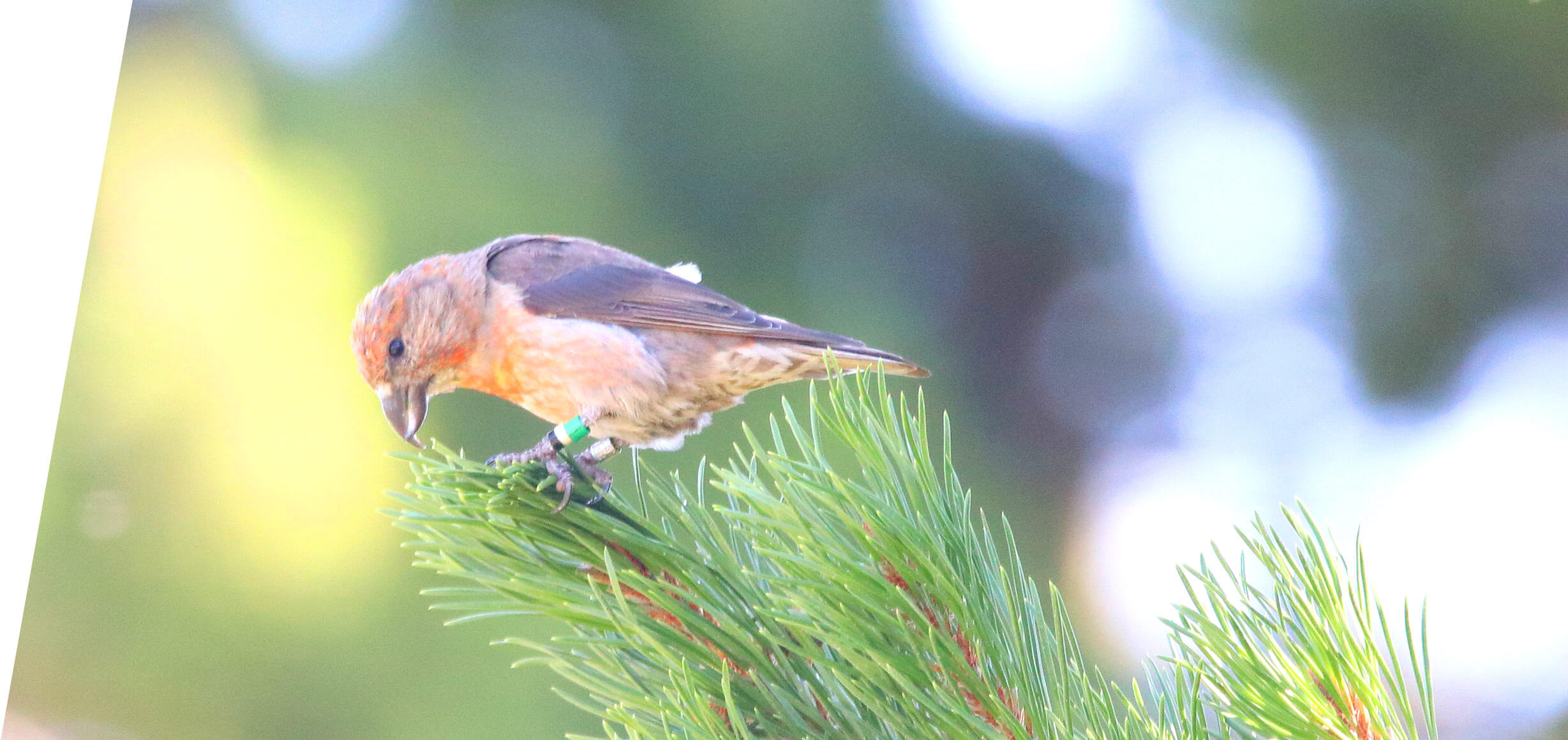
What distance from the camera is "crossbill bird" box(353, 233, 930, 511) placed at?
107cm

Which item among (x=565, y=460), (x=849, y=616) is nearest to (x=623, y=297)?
(x=565, y=460)

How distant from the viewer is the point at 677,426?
1.12 m

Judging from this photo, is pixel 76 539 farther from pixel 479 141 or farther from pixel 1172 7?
pixel 1172 7

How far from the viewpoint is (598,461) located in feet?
3.45

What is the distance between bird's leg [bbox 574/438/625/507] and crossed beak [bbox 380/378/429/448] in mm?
Result: 190

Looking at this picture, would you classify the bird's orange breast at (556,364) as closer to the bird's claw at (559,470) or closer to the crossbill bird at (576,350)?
the crossbill bird at (576,350)

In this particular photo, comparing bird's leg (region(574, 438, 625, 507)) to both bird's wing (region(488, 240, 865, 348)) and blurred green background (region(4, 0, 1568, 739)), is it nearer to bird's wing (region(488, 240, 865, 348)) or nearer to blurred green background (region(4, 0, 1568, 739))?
bird's wing (region(488, 240, 865, 348))

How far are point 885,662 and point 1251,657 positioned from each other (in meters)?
0.19

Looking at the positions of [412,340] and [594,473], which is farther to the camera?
[412,340]

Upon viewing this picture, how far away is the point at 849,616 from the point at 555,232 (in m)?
1.21

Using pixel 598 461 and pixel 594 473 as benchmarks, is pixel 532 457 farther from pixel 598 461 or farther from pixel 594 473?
pixel 598 461

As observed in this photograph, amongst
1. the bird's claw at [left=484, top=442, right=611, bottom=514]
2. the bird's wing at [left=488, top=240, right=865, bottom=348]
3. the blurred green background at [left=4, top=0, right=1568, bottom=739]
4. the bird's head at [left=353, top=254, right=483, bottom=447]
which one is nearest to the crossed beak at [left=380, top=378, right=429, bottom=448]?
the bird's head at [left=353, top=254, right=483, bottom=447]

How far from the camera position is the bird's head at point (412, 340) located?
1.09m

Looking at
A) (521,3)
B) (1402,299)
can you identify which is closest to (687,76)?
(521,3)
